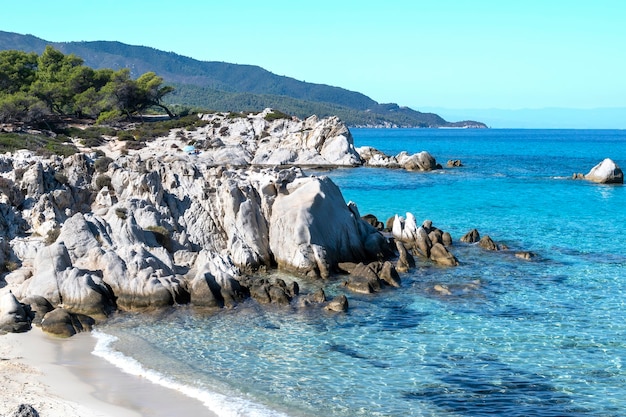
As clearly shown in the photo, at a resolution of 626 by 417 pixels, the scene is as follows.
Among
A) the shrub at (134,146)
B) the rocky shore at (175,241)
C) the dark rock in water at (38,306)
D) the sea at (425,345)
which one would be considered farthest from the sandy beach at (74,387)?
the shrub at (134,146)

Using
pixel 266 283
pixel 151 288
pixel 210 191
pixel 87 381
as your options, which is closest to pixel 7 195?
pixel 210 191

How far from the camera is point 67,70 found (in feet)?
396

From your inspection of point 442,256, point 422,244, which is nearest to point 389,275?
point 442,256

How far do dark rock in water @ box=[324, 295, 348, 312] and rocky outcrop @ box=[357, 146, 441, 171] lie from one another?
2410 inches

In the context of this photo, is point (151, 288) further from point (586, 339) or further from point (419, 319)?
point (586, 339)

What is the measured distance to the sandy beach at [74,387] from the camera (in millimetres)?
17031

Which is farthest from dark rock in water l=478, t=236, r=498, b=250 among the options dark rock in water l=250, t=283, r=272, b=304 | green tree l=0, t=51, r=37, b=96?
green tree l=0, t=51, r=37, b=96

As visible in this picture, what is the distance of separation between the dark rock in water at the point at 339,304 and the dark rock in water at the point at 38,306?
986cm

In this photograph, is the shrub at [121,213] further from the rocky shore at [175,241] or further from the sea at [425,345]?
the sea at [425,345]

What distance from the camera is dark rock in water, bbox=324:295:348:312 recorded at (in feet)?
83.6

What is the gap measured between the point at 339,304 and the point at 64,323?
932 cm

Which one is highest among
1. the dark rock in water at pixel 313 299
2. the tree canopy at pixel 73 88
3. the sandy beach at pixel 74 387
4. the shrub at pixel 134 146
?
the tree canopy at pixel 73 88

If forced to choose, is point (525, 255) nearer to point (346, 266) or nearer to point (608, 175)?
point (346, 266)

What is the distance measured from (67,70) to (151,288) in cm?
10409
